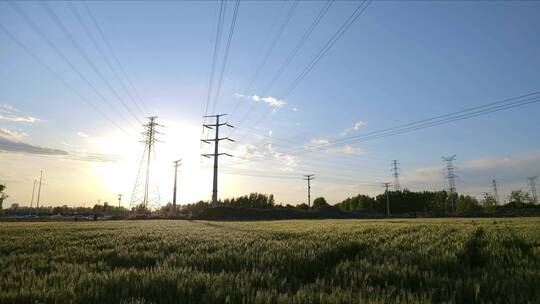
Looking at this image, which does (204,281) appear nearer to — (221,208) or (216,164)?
(216,164)

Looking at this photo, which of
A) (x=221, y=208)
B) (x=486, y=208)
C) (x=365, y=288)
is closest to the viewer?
(x=365, y=288)

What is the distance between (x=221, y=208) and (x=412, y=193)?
11980cm

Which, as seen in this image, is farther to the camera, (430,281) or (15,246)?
(15,246)

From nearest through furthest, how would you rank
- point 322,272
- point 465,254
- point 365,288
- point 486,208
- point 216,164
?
point 365,288, point 322,272, point 465,254, point 216,164, point 486,208

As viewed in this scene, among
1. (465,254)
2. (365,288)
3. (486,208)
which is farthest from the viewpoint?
(486,208)

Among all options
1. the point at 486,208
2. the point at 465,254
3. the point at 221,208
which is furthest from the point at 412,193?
the point at 465,254

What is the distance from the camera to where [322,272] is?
523 centimetres

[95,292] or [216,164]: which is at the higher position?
[216,164]

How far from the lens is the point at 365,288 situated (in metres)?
3.72

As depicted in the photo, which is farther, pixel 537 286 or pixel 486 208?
pixel 486 208

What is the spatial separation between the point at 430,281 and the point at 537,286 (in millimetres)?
1111

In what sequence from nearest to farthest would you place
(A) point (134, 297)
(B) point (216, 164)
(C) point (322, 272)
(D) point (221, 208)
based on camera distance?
(A) point (134, 297)
(C) point (322, 272)
(B) point (216, 164)
(D) point (221, 208)

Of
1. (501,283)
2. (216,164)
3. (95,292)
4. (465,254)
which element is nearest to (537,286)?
(501,283)

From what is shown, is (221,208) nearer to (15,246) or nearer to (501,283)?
(15,246)
